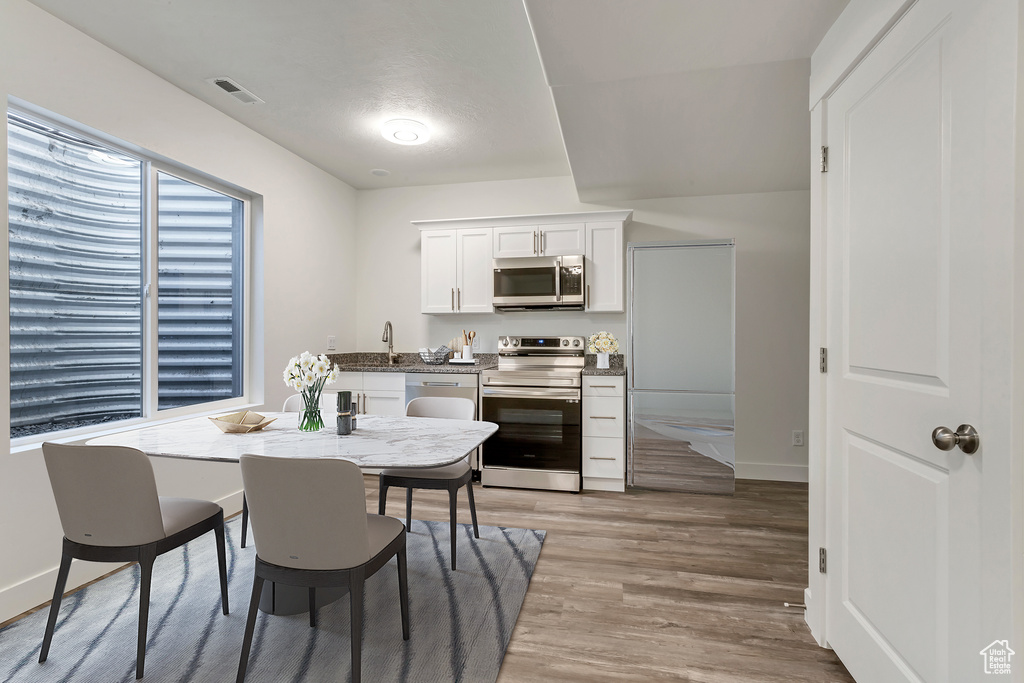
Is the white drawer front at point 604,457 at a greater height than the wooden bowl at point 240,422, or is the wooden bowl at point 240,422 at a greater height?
the wooden bowl at point 240,422

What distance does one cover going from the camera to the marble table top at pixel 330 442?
5.29 ft

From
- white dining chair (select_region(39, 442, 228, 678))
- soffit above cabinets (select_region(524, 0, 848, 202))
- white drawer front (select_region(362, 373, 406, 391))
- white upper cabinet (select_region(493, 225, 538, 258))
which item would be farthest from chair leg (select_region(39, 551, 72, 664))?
white upper cabinet (select_region(493, 225, 538, 258))

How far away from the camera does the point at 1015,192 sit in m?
0.95

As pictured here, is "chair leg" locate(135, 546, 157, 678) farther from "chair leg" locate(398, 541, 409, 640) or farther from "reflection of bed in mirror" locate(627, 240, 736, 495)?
"reflection of bed in mirror" locate(627, 240, 736, 495)

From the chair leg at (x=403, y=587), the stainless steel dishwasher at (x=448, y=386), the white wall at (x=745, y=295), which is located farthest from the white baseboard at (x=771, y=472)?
the chair leg at (x=403, y=587)

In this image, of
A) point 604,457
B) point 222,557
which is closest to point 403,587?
point 222,557

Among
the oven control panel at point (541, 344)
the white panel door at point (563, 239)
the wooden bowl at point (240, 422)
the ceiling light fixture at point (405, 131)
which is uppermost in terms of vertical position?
the ceiling light fixture at point (405, 131)

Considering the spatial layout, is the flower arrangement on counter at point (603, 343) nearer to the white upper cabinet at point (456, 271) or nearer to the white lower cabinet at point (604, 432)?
the white lower cabinet at point (604, 432)

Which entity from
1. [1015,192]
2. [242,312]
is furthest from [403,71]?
[1015,192]

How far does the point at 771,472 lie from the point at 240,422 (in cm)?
388

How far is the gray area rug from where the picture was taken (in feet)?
5.25

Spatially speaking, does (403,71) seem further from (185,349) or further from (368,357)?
(368,357)

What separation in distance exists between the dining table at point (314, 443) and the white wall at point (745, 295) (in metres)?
2.26

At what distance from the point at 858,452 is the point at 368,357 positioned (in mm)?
4029
